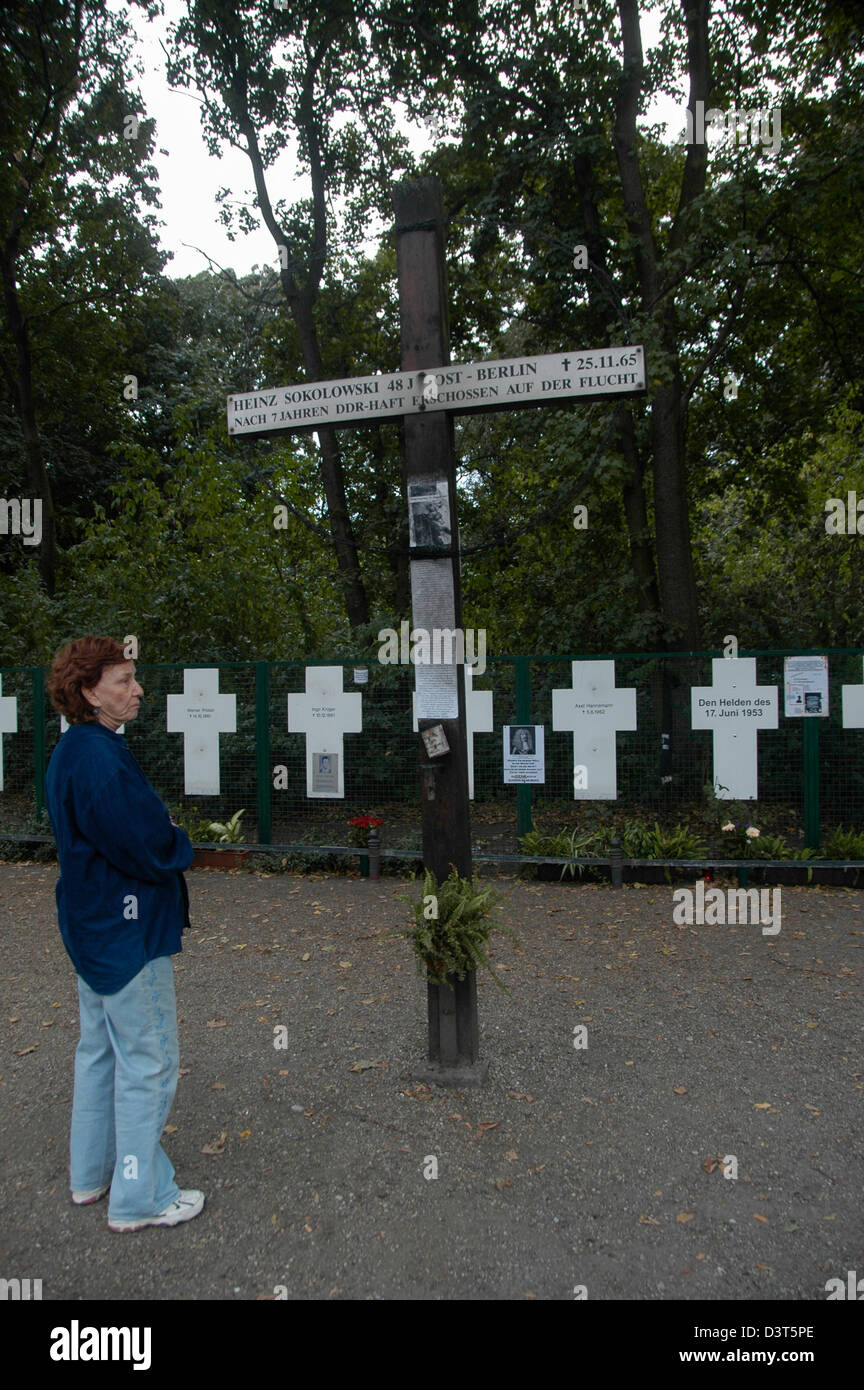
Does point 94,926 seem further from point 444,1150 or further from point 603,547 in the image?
point 603,547

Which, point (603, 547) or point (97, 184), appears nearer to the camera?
point (603, 547)

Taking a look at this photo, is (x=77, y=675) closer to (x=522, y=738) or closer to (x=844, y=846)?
(x=522, y=738)

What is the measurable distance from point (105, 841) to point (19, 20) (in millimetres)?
15963

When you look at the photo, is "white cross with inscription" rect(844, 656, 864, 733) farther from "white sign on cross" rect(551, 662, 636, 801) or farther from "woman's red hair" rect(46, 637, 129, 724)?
Result: "woman's red hair" rect(46, 637, 129, 724)

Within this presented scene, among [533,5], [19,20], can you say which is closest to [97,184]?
[19,20]

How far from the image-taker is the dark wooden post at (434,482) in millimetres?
4309

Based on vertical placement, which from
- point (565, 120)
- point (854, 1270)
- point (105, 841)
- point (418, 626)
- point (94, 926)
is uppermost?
point (565, 120)

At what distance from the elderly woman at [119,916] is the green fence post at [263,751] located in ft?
20.1

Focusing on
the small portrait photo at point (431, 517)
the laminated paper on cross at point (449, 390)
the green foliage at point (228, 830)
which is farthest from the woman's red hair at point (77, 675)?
the green foliage at point (228, 830)

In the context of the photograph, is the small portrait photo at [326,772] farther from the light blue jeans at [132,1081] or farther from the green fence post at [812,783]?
the light blue jeans at [132,1081]

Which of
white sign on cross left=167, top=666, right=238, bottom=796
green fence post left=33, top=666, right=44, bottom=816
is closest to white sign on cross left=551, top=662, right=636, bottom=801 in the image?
white sign on cross left=167, top=666, right=238, bottom=796

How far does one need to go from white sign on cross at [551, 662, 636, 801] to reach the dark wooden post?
4.48 meters

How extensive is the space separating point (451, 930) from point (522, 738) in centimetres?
472

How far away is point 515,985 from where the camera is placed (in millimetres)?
5852
